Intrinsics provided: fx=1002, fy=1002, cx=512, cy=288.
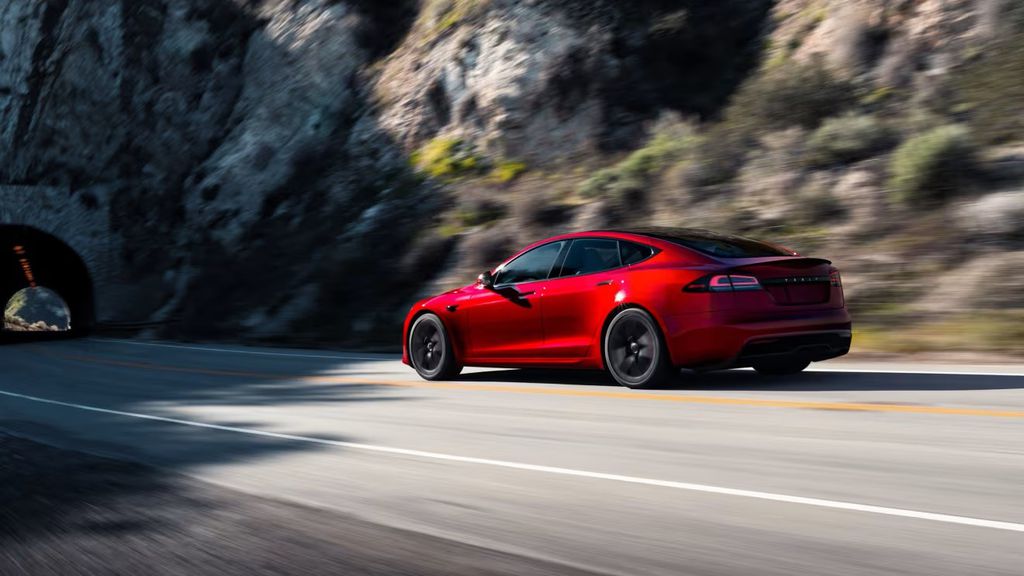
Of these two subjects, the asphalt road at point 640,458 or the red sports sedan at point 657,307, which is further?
the red sports sedan at point 657,307

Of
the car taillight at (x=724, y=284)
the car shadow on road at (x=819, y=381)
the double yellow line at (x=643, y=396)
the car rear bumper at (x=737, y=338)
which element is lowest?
the double yellow line at (x=643, y=396)

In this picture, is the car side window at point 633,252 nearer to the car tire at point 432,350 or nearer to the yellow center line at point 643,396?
the yellow center line at point 643,396

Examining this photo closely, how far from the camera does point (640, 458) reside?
233 inches

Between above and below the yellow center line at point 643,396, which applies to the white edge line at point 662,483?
below

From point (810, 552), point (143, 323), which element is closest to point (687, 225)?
point (810, 552)

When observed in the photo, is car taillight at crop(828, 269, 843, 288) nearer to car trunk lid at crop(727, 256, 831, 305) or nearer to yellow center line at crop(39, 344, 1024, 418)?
car trunk lid at crop(727, 256, 831, 305)

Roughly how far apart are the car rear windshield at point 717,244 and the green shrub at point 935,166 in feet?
20.6

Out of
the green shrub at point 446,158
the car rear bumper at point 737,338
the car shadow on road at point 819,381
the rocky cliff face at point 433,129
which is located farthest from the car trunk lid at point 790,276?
the green shrub at point 446,158

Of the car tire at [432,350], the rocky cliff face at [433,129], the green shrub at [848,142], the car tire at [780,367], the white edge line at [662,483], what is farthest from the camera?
the rocky cliff face at [433,129]

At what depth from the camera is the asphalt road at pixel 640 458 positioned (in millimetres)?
4082

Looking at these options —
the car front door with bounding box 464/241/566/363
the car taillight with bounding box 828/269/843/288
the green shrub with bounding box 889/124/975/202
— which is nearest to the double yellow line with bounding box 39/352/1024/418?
the car front door with bounding box 464/241/566/363

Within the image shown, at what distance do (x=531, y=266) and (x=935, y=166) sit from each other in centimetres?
737

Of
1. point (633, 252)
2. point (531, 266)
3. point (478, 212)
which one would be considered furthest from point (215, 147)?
point (633, 252)

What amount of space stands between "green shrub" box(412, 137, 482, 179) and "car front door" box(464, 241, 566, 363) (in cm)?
1527
